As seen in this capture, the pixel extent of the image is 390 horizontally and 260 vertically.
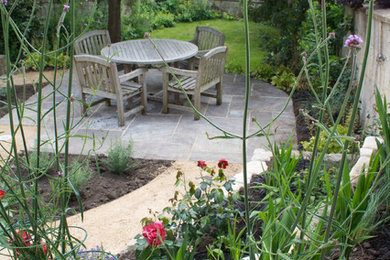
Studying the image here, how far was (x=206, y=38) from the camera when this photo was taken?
23.0 ft

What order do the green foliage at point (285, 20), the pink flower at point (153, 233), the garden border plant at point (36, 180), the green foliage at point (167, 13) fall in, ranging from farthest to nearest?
the green foliage at point (167, 13)
the green foliage at point (285, 20)
the pink flower at point (153, 233)
the garden border plant at point (36, 180)

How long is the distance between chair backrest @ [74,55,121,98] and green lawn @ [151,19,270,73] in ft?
8.99

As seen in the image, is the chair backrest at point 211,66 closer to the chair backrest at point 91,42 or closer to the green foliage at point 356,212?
the chair backrest at point 91,42

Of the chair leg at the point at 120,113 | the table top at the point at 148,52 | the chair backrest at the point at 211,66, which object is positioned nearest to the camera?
the chair leg at the point at 120,113

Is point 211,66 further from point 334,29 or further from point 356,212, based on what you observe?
point 356,212

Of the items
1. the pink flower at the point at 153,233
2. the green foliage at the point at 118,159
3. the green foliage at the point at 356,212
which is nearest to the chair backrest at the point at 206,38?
the green foliage at the point at 118,159

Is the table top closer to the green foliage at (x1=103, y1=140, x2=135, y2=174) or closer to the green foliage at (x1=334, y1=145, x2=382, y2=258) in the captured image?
the green foliage at (x1=103, y1=140, x2=135, y2=174)

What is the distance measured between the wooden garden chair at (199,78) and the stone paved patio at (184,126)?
0.75 feet

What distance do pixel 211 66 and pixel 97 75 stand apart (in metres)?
1.45

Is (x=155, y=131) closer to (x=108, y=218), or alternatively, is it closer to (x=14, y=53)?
(x=108, y=218)

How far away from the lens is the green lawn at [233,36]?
8.01 meters

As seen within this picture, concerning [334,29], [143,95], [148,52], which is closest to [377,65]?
[334,29]

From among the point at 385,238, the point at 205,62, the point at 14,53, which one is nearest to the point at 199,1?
the point at 14,53

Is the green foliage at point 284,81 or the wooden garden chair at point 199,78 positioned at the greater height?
the wooden garden chair at point 199,78
